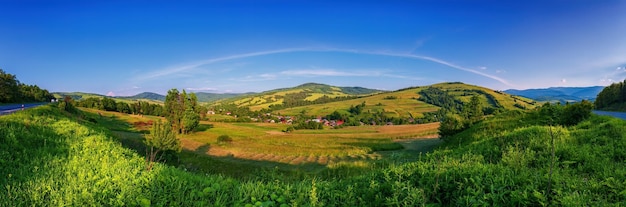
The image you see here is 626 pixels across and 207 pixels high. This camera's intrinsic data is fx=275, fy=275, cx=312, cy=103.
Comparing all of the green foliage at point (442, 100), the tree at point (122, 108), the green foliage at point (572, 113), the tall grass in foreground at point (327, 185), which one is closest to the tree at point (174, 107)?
the tree at point (122, 108)

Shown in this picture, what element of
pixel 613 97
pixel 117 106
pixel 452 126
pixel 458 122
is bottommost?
pixel 452 126

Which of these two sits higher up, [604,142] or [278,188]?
[604,142]

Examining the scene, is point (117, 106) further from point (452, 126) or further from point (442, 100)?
point (442, 100)

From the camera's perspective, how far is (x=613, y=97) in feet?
211

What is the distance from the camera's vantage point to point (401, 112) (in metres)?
154

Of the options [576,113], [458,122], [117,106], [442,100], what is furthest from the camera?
[442,100]

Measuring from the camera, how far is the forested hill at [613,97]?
2381 inches

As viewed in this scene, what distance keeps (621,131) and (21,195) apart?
14.7 meters

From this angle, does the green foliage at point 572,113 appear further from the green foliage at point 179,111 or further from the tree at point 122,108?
the tree at point 122,108

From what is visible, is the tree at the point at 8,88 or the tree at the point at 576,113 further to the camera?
the tree at the point at 8,88

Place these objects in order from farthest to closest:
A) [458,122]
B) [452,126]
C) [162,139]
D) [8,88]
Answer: [8,88]
[452,126]
[458,122]
[162,139]

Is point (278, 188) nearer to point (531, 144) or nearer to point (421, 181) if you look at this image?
point (421, 181)

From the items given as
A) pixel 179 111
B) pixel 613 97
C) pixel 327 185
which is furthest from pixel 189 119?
pixel 613 97

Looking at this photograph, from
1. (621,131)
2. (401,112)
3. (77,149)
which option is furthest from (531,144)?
(401,112)
